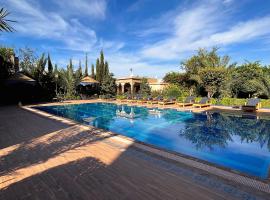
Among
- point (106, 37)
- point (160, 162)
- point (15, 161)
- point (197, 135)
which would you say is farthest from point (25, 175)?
point (106, 37)

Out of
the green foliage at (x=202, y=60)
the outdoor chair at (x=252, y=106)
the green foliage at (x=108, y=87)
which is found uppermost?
the green foliage at (x=202, y=60)

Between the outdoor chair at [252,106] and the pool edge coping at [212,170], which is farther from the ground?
the outdoor chair at [252,106]

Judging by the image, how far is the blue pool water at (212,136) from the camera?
6.82m

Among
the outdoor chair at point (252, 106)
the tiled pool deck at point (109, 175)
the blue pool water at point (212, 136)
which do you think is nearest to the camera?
the tiled pool deck at point (109, 175)

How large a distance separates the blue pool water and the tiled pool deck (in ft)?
4.31

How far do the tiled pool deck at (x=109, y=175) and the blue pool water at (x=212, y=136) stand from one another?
1313 mm

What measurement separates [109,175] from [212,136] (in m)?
6.82

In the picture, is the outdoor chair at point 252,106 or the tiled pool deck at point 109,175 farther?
the outdoor chair at point 252,106

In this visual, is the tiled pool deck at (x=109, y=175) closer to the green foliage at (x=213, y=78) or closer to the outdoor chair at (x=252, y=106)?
the outdoor chair at (x=252, y=106)

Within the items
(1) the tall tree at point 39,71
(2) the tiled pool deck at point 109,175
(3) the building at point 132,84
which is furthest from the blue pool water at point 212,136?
(1) the tall tree at point 39,71

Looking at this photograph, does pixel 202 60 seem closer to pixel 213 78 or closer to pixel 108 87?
pixel 213 78

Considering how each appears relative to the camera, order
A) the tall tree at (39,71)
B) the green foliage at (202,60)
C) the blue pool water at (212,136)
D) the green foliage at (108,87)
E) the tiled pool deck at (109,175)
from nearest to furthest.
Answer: the tiled pool deck at (109,175) < the blue pool water at (212,136) < the tall tree at (39,71) < the green foliage at (202,60) < the green foliage at (108,87)

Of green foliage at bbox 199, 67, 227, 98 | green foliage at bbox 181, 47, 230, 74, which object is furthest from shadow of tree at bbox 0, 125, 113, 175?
green foliage at bbox 181, 47, 230, 74

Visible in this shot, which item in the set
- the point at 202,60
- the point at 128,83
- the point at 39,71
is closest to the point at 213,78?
the point at 202,60
